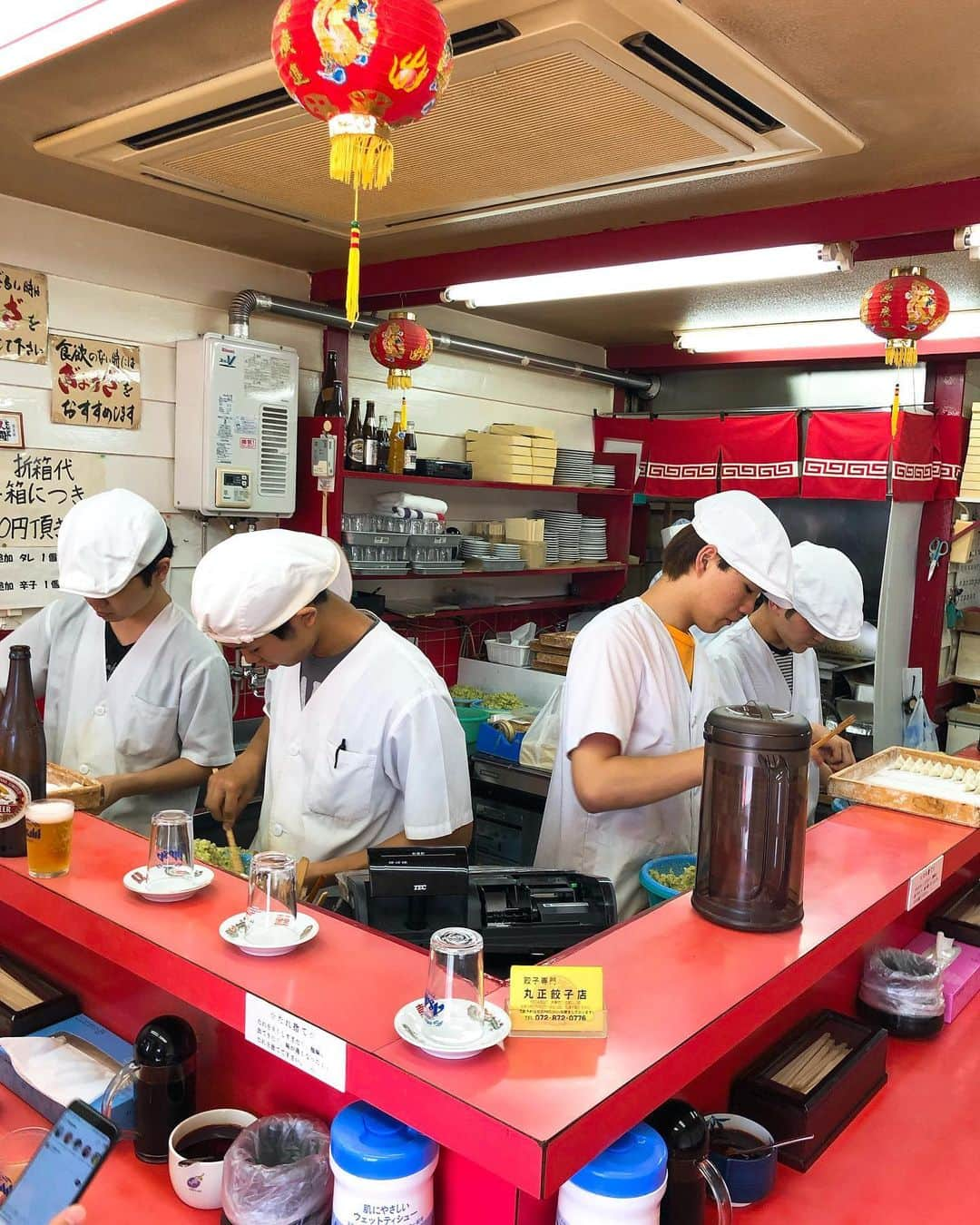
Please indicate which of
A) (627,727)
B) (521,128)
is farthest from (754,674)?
(521,128)

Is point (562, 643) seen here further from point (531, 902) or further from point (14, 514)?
point (531, 902)

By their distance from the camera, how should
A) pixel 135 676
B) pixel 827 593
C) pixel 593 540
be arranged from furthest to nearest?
pixel 593 540 < pixel 827 593 < pixel 135 676

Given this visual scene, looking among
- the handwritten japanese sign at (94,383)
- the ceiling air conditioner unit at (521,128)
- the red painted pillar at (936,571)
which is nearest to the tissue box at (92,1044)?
the ceiling air conditioner unit at (521,128)

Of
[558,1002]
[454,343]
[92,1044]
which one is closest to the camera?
[558,1002]

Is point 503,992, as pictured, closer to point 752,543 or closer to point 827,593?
point 752,543

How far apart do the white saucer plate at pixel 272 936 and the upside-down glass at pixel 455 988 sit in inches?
11.7

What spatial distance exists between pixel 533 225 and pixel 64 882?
9.86 ft

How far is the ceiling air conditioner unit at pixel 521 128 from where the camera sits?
210 centimetres

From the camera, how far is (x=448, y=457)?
19.5 feet

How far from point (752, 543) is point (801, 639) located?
87 centimetres

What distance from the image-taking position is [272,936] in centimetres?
→ 152

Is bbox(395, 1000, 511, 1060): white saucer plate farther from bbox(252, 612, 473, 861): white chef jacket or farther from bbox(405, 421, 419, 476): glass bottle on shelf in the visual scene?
bbox(405, 421, 419, 476): glass bottle on shelf

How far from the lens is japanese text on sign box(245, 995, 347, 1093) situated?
1271 mm

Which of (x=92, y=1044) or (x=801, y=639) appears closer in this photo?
(x=92, y=1044)
